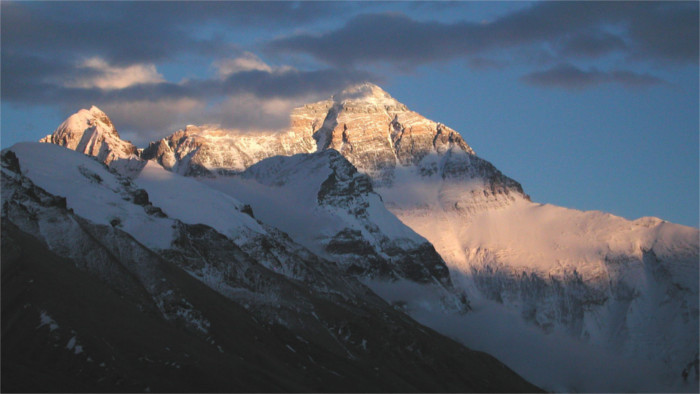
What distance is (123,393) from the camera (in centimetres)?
18675

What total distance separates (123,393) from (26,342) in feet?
59.8

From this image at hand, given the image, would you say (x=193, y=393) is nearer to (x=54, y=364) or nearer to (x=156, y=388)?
(x=156, y=388)

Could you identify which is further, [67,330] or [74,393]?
[67,330]

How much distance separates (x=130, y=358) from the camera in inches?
7869

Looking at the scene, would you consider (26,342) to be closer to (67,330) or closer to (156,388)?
(67,330)

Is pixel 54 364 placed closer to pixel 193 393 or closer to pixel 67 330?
pixel 67 330

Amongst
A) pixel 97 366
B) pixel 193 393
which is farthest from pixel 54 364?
pixel 193 393

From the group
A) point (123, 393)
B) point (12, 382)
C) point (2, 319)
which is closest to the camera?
point (12, 382)

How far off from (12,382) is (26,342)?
1950 cm

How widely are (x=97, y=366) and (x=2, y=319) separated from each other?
1969 cm

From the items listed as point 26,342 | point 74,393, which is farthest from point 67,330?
point 74,393

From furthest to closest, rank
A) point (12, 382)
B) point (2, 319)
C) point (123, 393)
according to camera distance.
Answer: point (2, 319) < point (123, 393) < point (12, 382)

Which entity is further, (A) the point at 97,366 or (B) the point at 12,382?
(A) the point at 97,366

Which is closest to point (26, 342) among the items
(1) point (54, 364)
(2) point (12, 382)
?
(1) point (54, 364)
